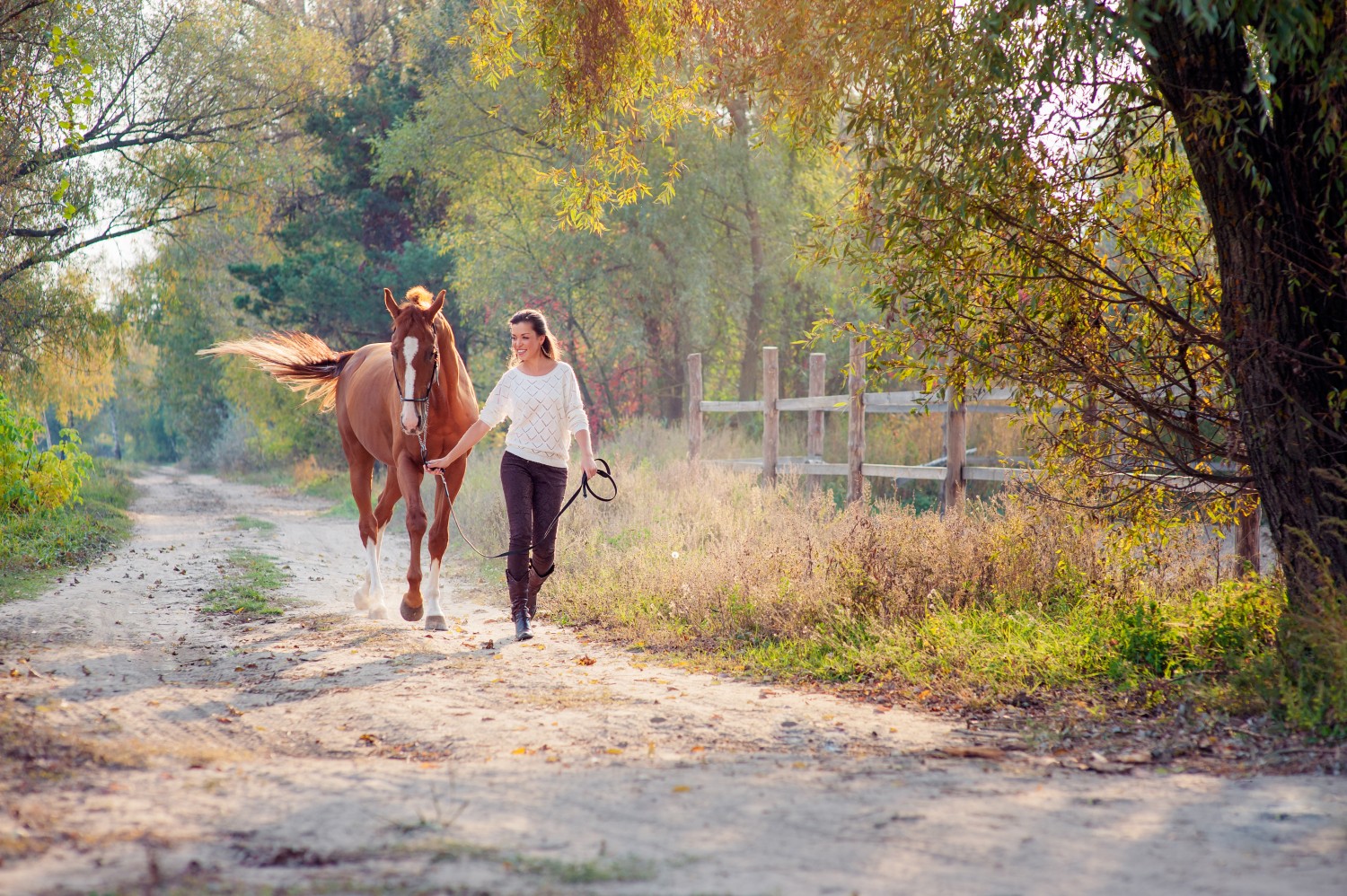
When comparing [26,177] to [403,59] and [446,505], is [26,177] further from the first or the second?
[403,59]

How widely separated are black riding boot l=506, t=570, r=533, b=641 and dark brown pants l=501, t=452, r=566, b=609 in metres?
0.02

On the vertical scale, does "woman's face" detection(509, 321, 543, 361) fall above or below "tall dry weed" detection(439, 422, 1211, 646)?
above

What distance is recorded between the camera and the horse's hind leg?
8609mm

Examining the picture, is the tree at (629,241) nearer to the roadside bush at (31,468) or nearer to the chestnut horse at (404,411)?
the roadside bush at (31,468)

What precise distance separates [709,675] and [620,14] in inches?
189

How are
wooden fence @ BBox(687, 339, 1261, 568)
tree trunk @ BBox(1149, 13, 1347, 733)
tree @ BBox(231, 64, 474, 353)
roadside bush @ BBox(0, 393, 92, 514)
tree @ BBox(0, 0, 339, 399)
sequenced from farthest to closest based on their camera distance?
1. tree @ BBox(231, 64, 474, 353)
2. tree @ BBox(0, 0, 339, 399)
3. roadside bush @ BBox(0, 393, 92, 514)
4. wooden fence @ BBox(687, 339, 1261, 568)
5. tree trunk @ BBox(1149, 13, 1347, 733)

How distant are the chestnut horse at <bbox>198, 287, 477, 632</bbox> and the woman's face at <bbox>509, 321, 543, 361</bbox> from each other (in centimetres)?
65

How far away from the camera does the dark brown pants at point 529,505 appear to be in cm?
731

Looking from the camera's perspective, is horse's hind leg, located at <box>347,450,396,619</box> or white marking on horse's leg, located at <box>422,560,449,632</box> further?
horse's hind leg, located at <box>347,450,396,619</box>

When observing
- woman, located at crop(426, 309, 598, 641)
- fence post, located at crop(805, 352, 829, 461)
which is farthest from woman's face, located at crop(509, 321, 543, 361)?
fence post, located at crop(805, 352, 829, 461)

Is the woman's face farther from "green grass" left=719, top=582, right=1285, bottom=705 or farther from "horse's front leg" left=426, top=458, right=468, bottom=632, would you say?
"green grass" left=719, top=582, right=1285, bottom=705

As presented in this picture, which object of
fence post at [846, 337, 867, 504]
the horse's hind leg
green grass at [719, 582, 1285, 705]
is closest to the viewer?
green grass at [719, 582, 1285, 705]

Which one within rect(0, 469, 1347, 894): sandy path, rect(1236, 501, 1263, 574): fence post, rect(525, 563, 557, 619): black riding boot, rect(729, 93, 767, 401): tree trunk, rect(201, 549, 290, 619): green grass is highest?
rect(729, 93, 767, 401): tree trunk

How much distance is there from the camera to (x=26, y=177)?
47.5 feet
